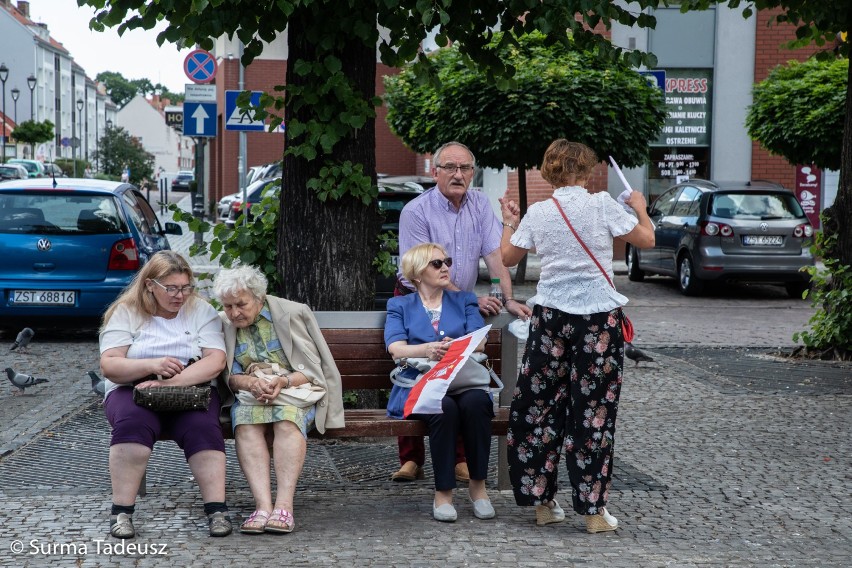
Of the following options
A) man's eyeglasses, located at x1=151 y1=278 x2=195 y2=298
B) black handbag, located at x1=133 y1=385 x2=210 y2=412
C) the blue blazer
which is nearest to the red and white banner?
the blue blazer

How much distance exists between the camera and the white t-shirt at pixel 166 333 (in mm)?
5559

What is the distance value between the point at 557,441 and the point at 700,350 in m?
7.05

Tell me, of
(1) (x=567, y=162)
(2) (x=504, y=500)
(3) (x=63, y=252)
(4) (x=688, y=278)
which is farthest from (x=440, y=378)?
(4) (x=688, y=278)

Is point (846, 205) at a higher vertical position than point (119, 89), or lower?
lower

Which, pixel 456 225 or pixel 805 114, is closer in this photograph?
pixel 456 225

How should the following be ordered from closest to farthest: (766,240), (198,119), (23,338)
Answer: (23,338) → (766,240) → (198,119)

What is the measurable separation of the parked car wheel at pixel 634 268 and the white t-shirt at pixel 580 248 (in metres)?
15.7

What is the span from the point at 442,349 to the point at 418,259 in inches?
18.1

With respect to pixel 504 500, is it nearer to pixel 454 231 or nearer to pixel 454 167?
pixel 454 231

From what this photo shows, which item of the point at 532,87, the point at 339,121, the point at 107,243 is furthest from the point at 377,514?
the point at 532,87

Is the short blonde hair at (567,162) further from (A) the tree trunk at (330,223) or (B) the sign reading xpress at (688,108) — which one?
(B) the sign reading xpress at (688,108)

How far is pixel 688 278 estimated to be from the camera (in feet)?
61.3

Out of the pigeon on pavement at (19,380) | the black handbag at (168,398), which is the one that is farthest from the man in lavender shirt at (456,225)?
the pigeon on pavement at (19,380)

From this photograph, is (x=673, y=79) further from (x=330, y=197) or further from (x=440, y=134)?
(x=330, y=197)
